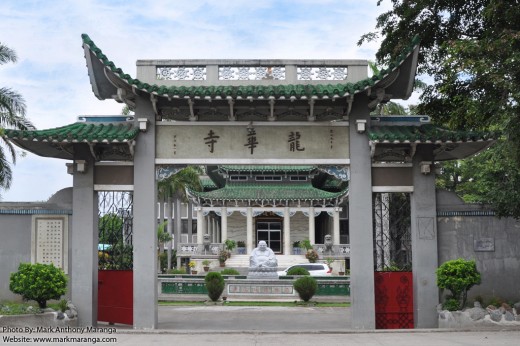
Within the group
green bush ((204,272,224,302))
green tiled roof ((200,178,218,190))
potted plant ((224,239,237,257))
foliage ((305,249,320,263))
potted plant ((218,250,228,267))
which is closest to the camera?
green bush ((204,272,224,302))

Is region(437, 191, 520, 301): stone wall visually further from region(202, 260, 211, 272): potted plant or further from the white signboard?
region(202, 260, 211, 272): potted plant

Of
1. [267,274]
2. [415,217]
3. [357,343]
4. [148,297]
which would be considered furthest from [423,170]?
[267,274]

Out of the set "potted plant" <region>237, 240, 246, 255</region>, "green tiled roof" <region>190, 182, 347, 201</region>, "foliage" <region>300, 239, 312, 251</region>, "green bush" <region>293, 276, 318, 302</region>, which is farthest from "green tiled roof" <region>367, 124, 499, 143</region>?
"potted plant" <region>237, 240, 246, 255</region>

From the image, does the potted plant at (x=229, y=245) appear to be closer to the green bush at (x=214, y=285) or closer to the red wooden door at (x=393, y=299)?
the green bush at (x=214, y=285)

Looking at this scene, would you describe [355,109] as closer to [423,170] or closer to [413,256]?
[423,170]

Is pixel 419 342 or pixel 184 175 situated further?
pixel 184 175

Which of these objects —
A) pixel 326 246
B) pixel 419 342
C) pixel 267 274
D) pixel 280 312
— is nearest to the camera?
pixel 419 342

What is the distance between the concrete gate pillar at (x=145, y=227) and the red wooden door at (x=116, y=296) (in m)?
0.53

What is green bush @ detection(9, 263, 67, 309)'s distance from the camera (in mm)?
12727

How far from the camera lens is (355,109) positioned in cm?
1400

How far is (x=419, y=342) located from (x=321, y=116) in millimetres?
5385

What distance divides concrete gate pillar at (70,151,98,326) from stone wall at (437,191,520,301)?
7349 millimetres

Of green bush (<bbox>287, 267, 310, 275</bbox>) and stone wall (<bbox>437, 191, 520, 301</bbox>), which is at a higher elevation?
stone wall (<bbox>437, 191, 520, 301</bbox>)

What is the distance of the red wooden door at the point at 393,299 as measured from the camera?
551 inches
